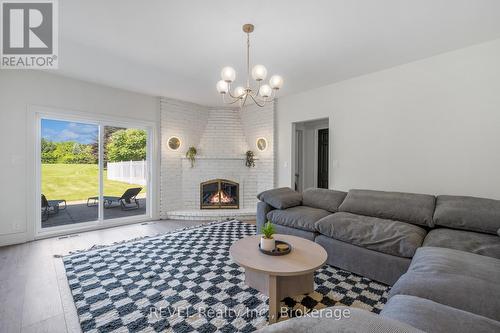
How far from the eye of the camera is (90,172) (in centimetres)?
419

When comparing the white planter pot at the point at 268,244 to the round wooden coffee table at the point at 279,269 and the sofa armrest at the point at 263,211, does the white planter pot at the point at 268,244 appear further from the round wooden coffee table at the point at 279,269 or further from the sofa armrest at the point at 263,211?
the sofa armrest at the point at 263,211

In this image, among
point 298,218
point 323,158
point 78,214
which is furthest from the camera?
point 323,158

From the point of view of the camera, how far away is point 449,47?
2783mm

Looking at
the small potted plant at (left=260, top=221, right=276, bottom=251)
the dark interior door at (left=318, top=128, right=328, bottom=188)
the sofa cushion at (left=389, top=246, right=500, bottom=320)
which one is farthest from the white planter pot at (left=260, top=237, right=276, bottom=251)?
the dark interior door at (left=318, top=128, right=328, bottom=188)

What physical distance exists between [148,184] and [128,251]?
80.2 inches

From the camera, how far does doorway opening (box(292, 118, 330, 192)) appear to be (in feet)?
17.3

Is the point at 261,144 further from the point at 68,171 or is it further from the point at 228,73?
the point at 68,171

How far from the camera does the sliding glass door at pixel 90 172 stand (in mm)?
3785

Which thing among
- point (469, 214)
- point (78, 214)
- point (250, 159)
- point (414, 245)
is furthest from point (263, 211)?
point (78, 214)

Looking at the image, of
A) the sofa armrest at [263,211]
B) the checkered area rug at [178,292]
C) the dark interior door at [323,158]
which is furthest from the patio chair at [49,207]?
the dark interior door at [323,158]

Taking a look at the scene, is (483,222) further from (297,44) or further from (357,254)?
(297,44)

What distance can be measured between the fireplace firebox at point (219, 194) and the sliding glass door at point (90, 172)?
1.24 metres

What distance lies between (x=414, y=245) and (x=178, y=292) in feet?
7.25

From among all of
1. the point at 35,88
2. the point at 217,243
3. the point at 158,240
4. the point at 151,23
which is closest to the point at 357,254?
the point at 217,243
